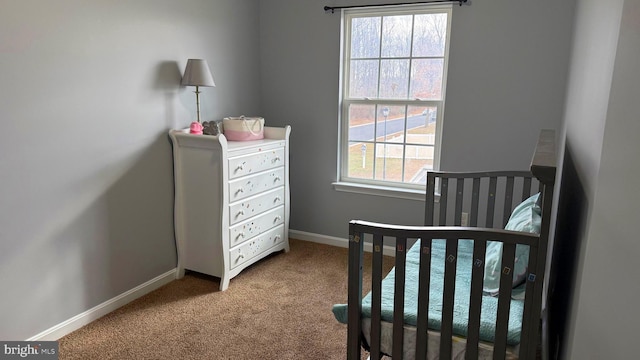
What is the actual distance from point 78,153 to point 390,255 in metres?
2.32

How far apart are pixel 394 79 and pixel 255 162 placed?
4.11 ft

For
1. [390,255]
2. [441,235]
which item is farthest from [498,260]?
[390,255]

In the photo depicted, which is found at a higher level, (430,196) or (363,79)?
(363,79)

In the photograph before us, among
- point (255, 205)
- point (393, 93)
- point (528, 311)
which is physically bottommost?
point (255, 205)

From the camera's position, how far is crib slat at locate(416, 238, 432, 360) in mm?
1497

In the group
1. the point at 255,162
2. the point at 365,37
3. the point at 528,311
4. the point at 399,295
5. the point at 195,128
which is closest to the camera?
the point at 528,311

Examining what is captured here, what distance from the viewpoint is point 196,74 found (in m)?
2.84

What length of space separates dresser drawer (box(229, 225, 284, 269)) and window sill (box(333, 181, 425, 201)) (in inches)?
23.9

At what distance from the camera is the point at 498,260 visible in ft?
5.58

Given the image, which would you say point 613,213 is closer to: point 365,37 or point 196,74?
point 196,74

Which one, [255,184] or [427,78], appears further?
[427,78]

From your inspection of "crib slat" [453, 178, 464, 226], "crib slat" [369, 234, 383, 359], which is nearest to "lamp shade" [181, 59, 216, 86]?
"crib slat" [453, 178, 464, 226]

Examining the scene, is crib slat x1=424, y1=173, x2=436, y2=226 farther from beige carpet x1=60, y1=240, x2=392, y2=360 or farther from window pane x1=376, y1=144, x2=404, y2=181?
window pane x1=376, y1=144, x2=404, y2=181

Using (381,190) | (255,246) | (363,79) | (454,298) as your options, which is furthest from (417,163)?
(454,298)
